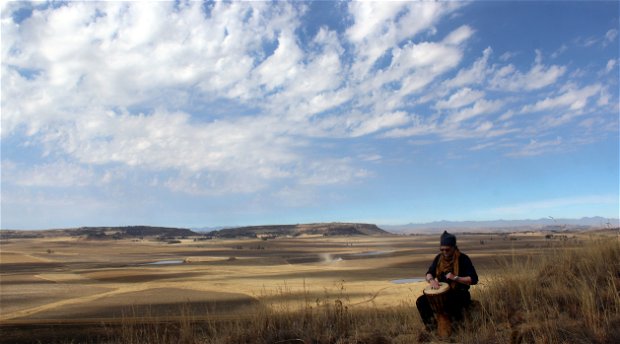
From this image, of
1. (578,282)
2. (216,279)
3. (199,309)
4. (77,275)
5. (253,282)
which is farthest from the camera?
(77,275)

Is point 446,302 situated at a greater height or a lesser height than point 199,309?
greater

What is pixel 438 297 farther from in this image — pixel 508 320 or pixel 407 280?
pixel 407 280

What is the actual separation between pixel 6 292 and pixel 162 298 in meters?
7.02

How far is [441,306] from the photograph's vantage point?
22.9ft

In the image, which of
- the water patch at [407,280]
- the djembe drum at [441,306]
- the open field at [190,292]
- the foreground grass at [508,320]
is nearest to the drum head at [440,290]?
the djembe drum at [441,306]

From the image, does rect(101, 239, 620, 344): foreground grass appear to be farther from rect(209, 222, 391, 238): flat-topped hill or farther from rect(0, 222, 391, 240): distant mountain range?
rect(209, 222, 391, 238): flat-topped hill

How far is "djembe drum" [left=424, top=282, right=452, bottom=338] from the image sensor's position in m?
6.92

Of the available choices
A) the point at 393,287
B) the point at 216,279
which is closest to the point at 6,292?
the point at 216,279

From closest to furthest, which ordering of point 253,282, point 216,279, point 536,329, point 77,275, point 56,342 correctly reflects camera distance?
point 536,329 → point 56,342 → point 253,282 → point 216,279 → point 77,275

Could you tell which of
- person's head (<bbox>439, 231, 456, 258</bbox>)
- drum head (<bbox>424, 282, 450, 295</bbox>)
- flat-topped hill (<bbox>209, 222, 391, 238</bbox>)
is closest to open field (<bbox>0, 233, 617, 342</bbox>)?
drum head (<bbox>424, 282, 450, 295</bbox>)

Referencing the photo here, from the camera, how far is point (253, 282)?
21.8m

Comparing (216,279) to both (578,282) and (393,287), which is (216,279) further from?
(578,282)

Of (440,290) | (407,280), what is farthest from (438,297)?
(407,280)

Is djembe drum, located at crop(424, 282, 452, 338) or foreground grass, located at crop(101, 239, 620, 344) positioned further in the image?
djembe drum, located at crop(424, 282, 452, 338)
